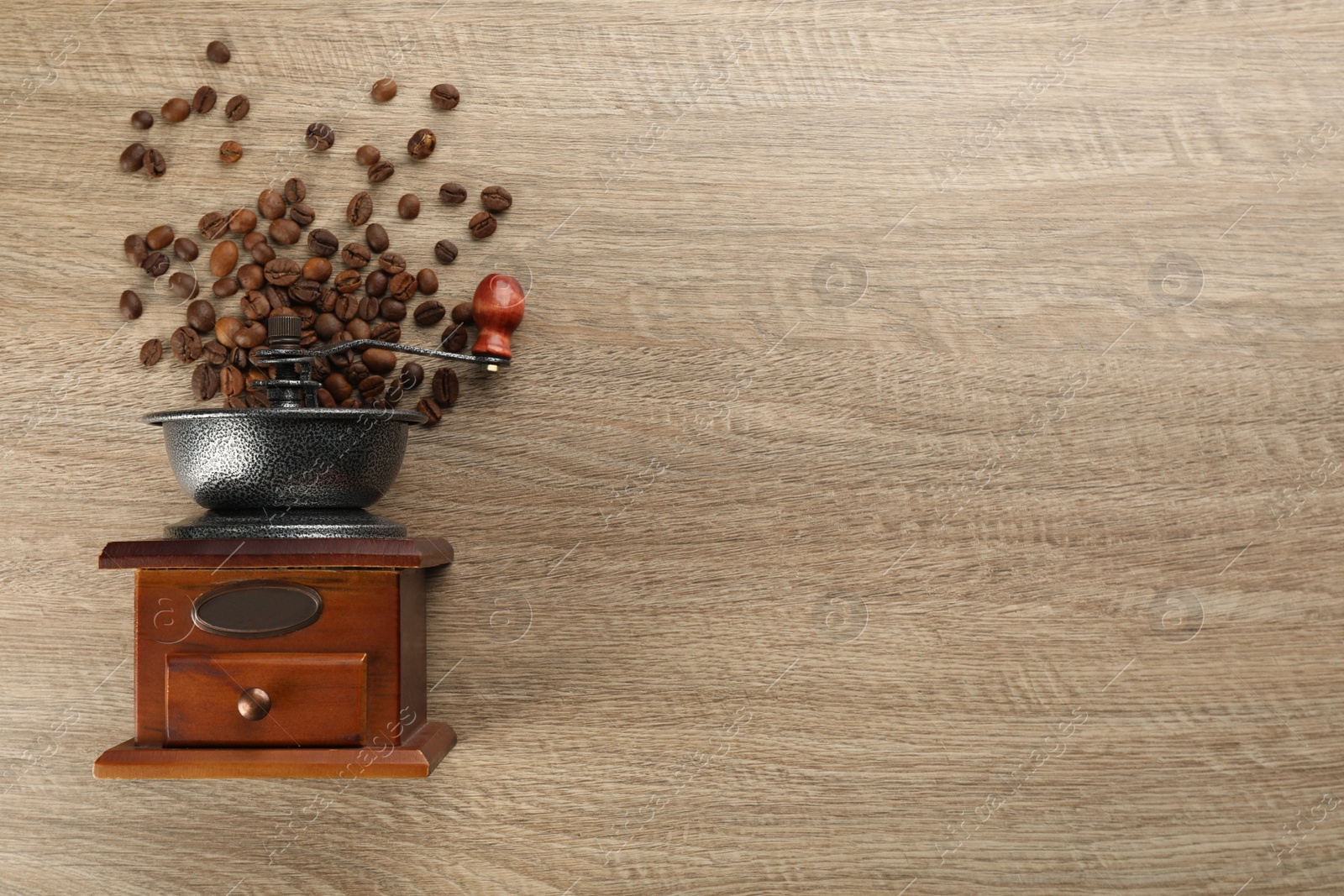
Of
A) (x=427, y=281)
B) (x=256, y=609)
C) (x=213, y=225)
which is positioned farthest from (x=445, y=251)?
(x=256, y=609)

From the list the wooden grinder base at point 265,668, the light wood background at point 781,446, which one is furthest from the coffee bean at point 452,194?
the wooden grinder base at point 265,668

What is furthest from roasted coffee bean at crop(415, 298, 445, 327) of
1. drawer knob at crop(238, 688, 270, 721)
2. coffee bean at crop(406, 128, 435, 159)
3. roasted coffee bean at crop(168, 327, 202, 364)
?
drawer knob at crop(238, 688, 270, 721)

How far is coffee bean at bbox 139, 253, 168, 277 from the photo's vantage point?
4.70ft

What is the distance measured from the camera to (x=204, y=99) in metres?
1.44

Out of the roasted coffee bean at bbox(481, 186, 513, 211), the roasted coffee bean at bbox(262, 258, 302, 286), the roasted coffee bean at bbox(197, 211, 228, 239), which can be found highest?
the roasted coffee bean at bbox(481, 186, 513, 211)

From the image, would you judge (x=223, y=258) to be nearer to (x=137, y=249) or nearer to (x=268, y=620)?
(x=137, y=249)

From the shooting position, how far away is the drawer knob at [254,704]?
43.8 inches

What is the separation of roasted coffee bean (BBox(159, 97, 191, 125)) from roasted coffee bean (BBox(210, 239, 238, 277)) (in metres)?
0.22

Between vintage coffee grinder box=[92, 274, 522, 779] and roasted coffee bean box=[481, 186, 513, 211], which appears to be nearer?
vintage coffee grinder box=[92, 274, 522, 779]

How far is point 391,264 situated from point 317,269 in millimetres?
115

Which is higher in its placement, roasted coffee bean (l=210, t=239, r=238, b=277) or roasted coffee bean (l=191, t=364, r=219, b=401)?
roasted coffee bean (l=210, t=239, r=238, b=277)

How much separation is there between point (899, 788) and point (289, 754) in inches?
35.9

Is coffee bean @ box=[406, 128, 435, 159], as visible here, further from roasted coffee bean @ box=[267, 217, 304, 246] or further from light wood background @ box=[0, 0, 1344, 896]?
roasted coffee bean @ box=[267, 217, 304, 246]

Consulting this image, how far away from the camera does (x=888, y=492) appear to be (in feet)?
4.80
